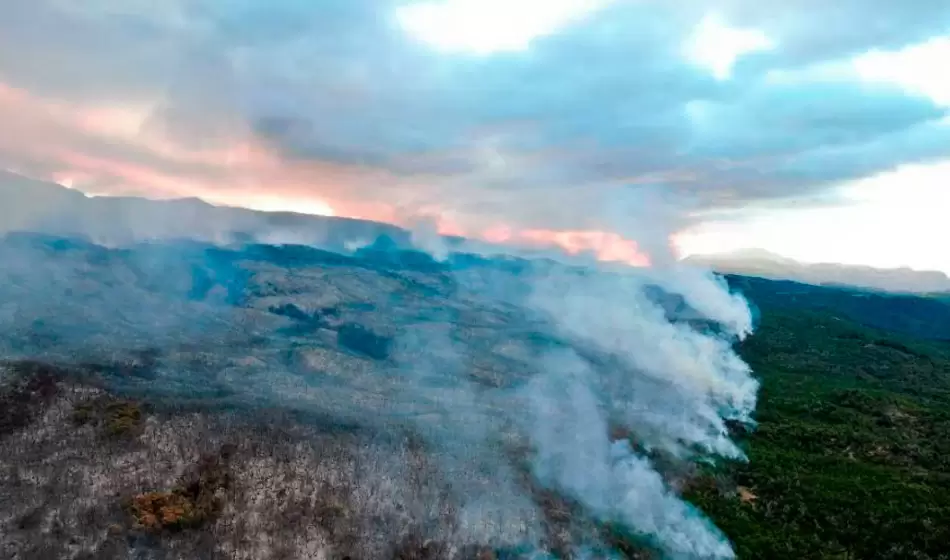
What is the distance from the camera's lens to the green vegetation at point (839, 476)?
6581cm

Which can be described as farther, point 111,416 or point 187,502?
point 111,416

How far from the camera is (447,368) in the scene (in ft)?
420

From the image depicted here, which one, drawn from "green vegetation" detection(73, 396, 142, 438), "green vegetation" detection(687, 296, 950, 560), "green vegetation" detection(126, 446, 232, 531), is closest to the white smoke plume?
"green vegetation" detection(687, 296, 950, 560)

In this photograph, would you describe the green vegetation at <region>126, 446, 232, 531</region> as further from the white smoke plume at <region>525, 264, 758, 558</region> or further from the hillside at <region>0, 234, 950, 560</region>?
the white smoke plume at <region>525, 264, 758, 558</region>

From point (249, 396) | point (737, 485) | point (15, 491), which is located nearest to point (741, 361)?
point (737, 485)

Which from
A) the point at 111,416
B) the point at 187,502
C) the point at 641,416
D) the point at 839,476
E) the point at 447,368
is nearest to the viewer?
the point at 187,502

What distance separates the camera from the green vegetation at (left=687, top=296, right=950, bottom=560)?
2591 inches

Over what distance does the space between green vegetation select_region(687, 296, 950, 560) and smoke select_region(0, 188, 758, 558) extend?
209 inches

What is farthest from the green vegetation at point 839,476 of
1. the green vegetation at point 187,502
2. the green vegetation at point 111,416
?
the green vegetation at point 111,416

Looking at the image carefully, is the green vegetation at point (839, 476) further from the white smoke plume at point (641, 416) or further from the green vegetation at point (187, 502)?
the green vegetation at point (187, 502)

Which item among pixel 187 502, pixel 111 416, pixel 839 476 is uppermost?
pixel 111 416

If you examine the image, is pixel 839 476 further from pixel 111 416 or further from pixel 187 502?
pixel 111 416

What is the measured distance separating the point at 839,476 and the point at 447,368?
66.5m

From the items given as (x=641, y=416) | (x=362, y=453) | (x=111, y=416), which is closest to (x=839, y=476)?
(x=641, y=416)
